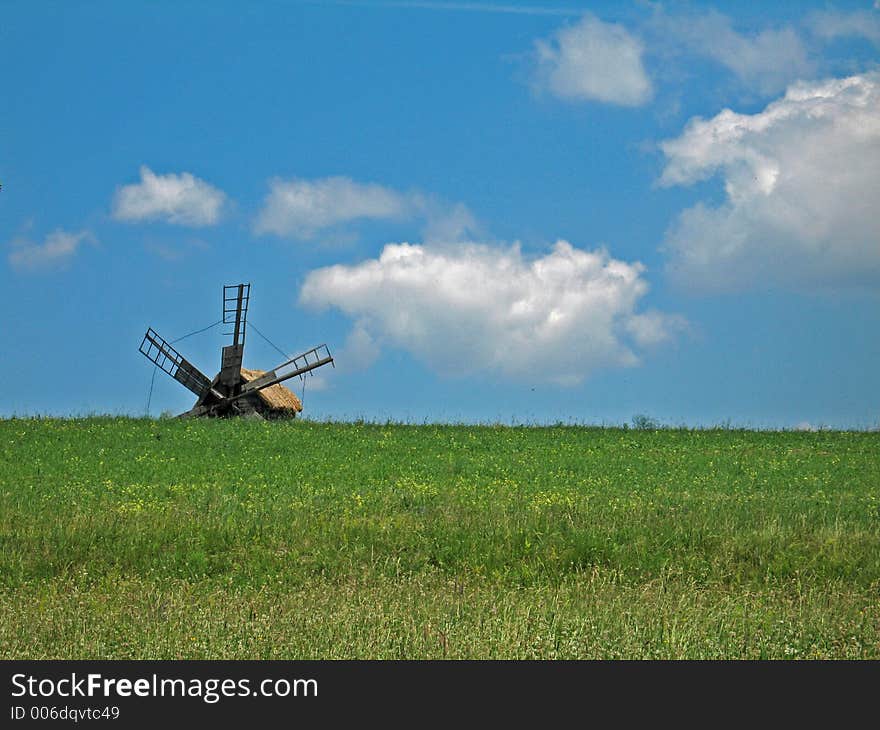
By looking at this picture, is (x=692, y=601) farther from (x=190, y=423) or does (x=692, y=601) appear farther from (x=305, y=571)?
(x=190, y=423)

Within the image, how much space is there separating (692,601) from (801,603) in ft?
4.42

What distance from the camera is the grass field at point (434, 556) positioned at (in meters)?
9.89

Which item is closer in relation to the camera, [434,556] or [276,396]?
[434,556]

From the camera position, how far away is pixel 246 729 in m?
7.57

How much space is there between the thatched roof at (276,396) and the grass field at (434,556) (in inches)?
850

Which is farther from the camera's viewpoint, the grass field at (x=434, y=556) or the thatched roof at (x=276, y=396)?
the thatched roof at (x=276, y=396)

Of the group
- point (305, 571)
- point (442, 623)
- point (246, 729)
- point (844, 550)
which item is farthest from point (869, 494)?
point (246, 729)

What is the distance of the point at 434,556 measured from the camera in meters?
15.5

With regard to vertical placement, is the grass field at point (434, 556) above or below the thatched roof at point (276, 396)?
below

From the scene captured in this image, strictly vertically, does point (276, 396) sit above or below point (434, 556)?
above

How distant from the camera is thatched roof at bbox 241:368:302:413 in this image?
5238cm

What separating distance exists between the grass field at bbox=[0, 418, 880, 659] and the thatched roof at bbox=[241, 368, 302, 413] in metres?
21.6

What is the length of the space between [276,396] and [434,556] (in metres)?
39.2

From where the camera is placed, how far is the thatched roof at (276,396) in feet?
172
